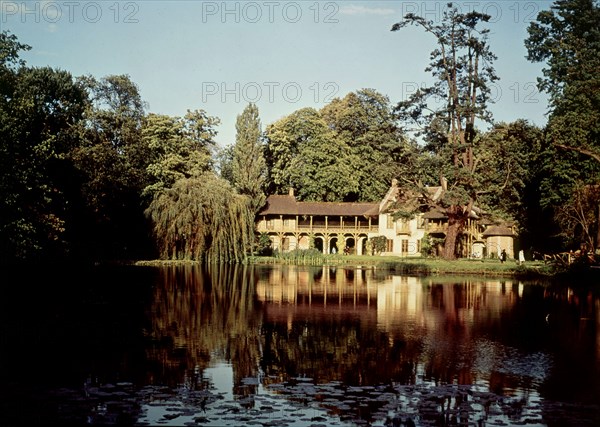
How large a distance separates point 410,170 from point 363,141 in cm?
2479

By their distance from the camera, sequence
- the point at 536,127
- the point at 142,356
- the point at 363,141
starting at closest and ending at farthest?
the point at 142,356 → the point at 536,127 → the point at 363,141

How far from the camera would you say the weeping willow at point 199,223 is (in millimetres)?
50531

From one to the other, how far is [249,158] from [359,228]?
14304mm

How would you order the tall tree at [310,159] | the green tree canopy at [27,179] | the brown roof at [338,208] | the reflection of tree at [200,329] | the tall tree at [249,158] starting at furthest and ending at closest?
the tall tree at [310,159]
the brown roof at [338,208]
the tall tree at [249,158]
the green tree canopy at [27,179]
the reflection of tree at [200,329]

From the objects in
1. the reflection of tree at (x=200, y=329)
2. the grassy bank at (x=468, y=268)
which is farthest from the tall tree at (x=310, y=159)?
the reflection of tree at (x=200, y=329)

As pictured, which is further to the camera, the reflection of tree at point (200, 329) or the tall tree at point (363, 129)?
the tall tree at point (363, 129)

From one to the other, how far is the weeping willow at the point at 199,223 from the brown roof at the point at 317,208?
56.5ft

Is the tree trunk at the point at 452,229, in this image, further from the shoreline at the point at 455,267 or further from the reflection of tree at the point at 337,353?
the reflection of tree at the point at 337,353

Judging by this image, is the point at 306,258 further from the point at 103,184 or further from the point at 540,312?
the point at 540,312

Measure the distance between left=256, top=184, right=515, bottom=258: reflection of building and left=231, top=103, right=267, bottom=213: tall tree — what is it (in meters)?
2.97

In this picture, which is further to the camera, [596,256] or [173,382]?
[596,256]

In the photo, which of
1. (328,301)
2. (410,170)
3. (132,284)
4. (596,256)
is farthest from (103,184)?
(596,256)

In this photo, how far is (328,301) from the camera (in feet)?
86.2

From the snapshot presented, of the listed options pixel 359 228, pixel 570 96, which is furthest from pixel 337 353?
pixel 359 228
